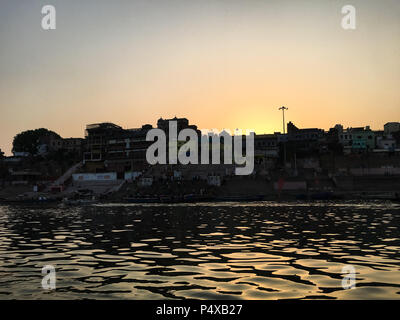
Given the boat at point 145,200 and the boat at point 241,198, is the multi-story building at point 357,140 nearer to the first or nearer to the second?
the boat at point 241,198

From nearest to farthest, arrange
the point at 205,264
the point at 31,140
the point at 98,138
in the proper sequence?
the point at 205,264 < the point at 98,138 < the point at 31,140

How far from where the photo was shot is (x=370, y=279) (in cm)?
1263

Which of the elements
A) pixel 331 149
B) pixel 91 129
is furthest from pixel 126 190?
pixel 331 149

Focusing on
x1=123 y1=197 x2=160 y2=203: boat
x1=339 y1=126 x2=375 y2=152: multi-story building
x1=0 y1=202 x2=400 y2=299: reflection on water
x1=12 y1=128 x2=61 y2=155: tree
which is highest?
x1=12 y1=128 x2=61 y2=155: tree

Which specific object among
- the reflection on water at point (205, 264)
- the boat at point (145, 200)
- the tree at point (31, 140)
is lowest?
the boat at point (145, 200)

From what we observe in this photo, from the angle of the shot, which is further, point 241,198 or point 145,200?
point 145,200

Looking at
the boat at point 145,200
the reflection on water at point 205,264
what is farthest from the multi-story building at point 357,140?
the reflection on water at point 205,264

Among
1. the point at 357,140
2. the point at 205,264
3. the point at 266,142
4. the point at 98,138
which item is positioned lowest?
the point at 205,264

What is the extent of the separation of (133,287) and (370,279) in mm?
7362

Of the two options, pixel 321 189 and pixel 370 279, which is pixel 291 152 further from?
pixel 370 279

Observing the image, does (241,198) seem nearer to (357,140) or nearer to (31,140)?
(357,140)

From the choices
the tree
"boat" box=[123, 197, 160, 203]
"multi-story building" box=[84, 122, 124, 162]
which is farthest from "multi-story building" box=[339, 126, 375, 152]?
the tree

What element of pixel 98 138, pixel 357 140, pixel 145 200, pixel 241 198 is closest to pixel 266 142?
pixel 357 140

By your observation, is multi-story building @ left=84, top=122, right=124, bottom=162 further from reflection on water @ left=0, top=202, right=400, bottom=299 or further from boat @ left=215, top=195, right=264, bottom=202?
reflection on water @ left=0, top=202, right=400, bottom=299
